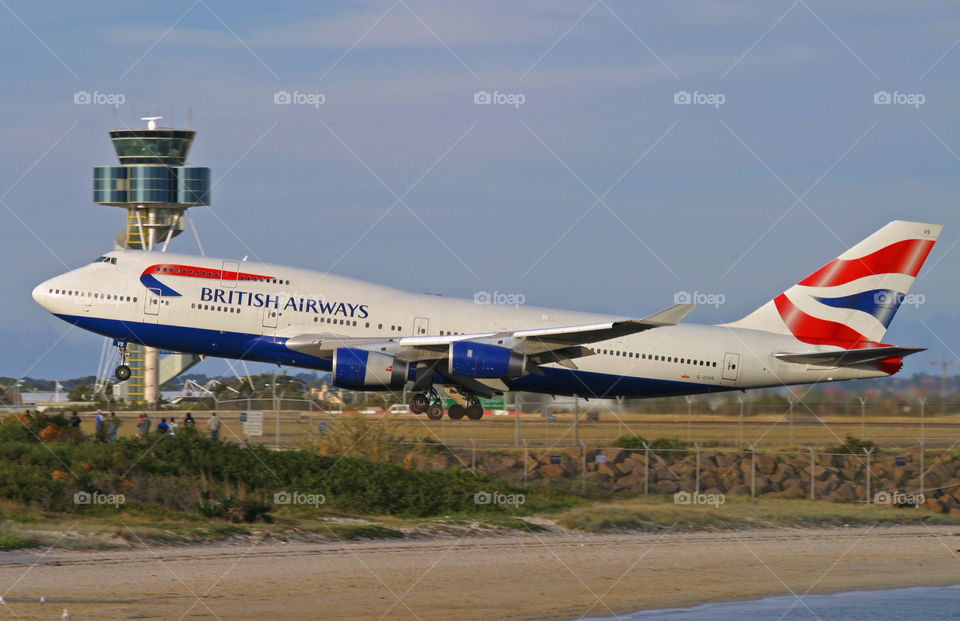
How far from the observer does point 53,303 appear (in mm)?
40250

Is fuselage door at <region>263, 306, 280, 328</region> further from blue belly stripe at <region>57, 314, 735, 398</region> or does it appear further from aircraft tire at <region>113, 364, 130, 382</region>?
aircraft tire at <region>113, 364, 130, 382</region>

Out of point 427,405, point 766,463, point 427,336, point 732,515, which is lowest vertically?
point 732,515

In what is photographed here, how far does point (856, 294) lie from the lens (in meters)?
44.1

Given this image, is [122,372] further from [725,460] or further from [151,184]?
[151,184]

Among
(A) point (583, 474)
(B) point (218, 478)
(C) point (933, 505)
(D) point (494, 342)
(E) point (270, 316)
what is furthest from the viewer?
(E) point (270, 316)

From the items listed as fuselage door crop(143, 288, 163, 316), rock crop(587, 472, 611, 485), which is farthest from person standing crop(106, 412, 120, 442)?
rock crop(587, 472, 611, 485)

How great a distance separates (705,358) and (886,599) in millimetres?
17750

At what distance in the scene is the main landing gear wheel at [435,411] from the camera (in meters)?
40.6

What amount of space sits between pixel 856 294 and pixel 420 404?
1578 centimetres

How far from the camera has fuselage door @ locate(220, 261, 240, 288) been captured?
39125 millimetres

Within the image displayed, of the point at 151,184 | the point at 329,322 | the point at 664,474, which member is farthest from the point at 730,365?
the point at 151,184

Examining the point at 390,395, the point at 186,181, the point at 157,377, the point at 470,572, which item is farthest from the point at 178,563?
the point at 186,181

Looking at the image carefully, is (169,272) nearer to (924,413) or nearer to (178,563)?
(178,563)

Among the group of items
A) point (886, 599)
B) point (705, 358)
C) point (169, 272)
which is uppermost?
point (169, 272)
